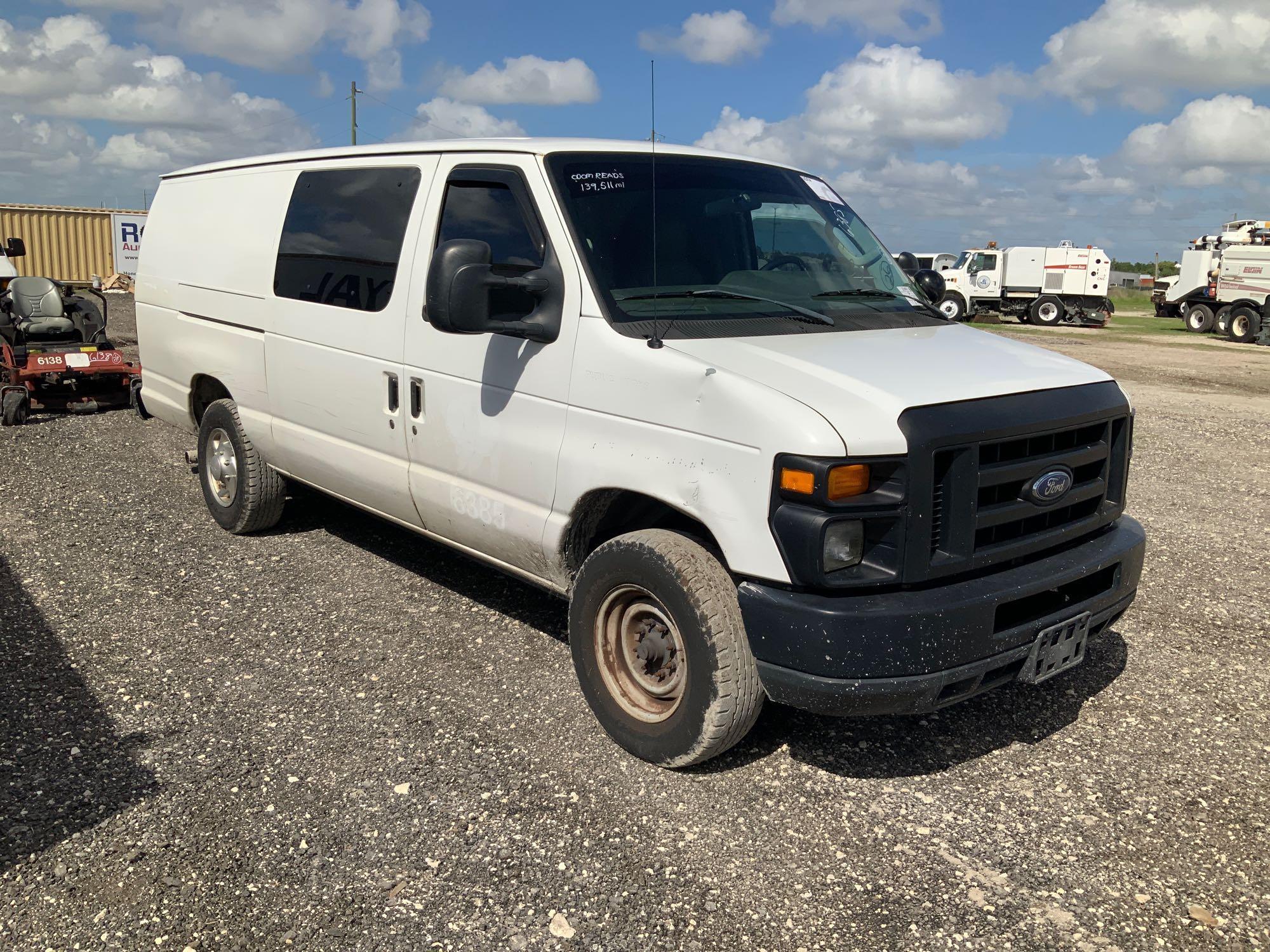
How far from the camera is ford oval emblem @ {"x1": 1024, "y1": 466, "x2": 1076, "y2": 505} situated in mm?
3504

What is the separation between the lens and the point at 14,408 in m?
10.5

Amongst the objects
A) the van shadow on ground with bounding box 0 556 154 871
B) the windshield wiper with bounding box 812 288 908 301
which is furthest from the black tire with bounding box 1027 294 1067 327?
the van shadow on ground with bounding box 0 556 154 871

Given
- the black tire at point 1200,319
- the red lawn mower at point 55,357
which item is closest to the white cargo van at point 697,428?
the red lawn mower at point 55,357

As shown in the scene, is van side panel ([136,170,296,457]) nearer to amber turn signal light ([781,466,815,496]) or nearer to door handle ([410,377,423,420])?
door handle ([410,377,423,420])

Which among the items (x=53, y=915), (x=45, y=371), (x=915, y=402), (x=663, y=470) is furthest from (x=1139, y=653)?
(x=45, y=371)

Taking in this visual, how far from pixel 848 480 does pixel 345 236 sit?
10.2 feet

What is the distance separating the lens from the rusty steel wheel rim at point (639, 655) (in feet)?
12.3

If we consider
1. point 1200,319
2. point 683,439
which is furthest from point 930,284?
point 1200,319

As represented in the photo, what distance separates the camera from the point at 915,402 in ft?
10.7

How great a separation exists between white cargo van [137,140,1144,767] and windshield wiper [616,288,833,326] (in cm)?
1

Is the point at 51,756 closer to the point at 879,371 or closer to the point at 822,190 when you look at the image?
the point at 879,371

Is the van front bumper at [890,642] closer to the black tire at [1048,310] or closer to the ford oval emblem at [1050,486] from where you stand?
the ford oval emblem at [1050,486]

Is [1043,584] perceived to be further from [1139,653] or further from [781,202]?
[781,202]

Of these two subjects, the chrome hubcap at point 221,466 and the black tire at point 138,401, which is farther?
the black tire at point 138,401
